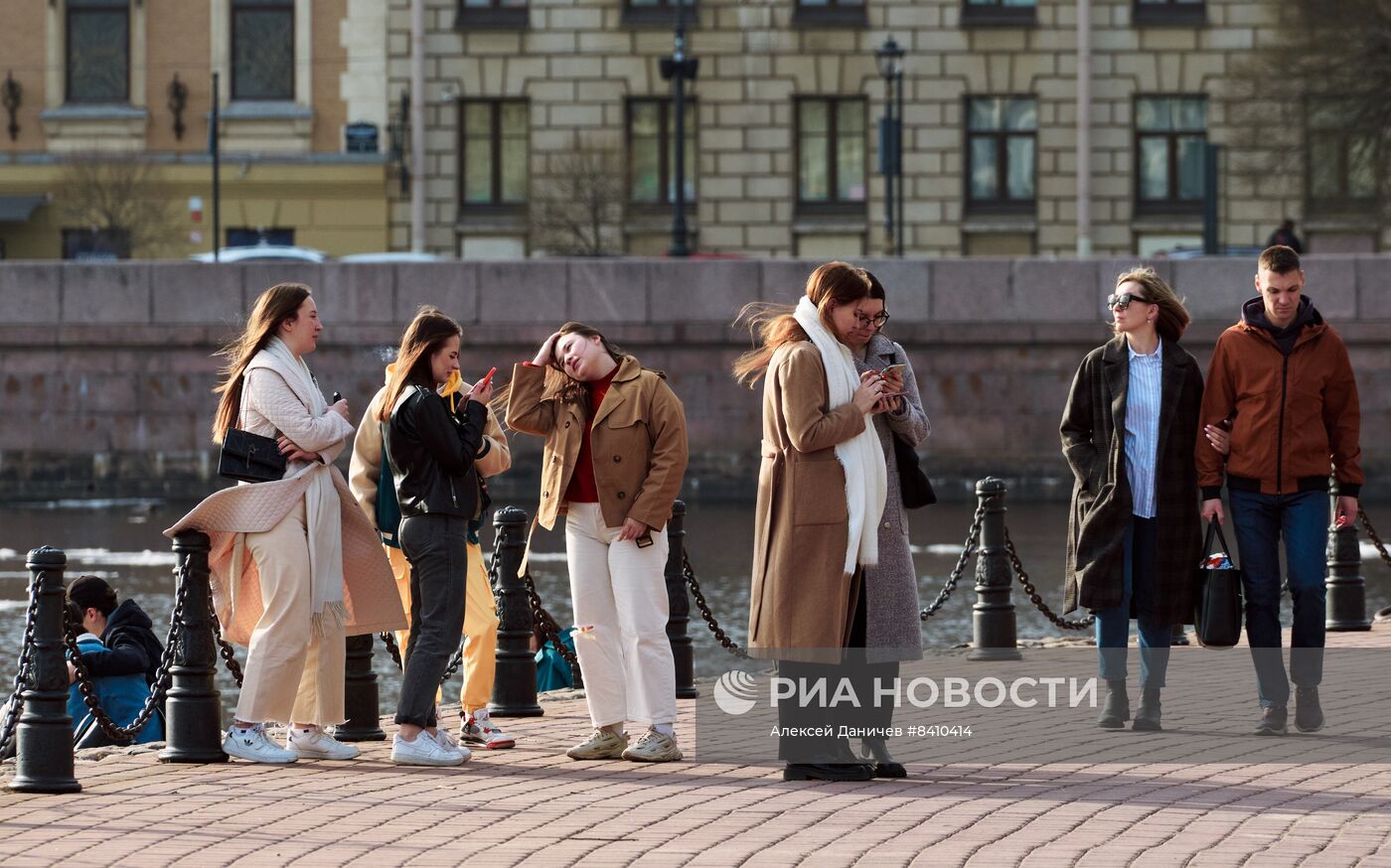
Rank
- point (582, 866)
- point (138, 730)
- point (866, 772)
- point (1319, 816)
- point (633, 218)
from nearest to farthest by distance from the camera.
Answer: point (582, 866), point (1319, 816), point (866, 772), point (138, 730), point (633, 218)

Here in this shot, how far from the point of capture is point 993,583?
11984mm

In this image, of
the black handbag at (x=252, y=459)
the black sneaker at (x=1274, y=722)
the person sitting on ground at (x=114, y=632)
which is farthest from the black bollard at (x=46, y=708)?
the black sneaker at (x=1274, y=722)

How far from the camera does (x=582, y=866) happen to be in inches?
251

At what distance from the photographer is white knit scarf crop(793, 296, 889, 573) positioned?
7.72 metres

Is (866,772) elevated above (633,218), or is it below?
below

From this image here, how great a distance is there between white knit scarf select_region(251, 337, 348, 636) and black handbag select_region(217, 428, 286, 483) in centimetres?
10

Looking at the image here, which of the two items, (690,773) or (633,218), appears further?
(633,218)

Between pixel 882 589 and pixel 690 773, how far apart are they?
900 mm

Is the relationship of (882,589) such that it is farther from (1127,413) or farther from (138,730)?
(138,730)

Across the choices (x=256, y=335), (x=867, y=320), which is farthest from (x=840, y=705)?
(x=256, y=335)

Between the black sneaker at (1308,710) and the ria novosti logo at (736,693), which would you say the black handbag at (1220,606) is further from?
the ria novosti logo at (736,693)

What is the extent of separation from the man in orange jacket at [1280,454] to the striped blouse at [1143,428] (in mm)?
199

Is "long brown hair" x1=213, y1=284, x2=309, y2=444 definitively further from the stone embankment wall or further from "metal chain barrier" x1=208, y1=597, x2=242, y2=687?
the stone embankment wall

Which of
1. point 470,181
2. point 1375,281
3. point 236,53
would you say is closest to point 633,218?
point 470,181
